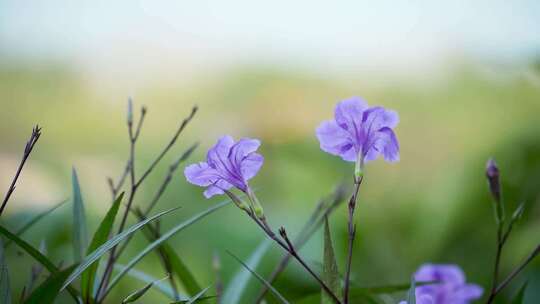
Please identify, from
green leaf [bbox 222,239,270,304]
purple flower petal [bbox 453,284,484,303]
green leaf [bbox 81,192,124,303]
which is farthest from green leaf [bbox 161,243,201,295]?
purple flower petal [bbox 453,284,484,303]

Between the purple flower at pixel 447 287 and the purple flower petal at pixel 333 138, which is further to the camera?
the purple flower at pixel 447 287

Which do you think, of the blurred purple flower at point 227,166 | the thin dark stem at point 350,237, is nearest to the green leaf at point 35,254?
the blurred purple flower at point 227,166

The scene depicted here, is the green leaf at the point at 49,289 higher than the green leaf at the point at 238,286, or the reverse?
the green leaf at the point at 49,289

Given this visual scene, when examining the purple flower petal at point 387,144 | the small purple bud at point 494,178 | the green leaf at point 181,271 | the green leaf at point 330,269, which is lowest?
the green leaf at point 181,271

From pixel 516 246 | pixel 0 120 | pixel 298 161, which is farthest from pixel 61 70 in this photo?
pixel 516 246

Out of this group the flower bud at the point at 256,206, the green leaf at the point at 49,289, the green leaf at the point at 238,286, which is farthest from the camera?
the green leaf at the point at 238,286

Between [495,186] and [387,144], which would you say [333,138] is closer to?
[387,144]

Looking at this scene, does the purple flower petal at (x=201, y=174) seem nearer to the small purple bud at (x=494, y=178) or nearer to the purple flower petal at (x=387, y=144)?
the purple flower petal at (x=387, y=144)

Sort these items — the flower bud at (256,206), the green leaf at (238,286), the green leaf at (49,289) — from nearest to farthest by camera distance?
1. the green leaf at (49,289)
2. the flower bud at (256,206)
3. the green leaf at (238,286)
